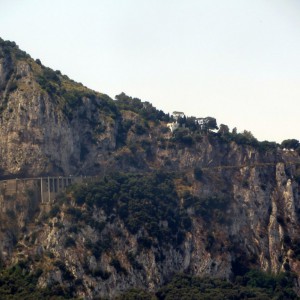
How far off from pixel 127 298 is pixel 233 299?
70.6 ft

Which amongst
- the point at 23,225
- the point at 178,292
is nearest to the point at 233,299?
the point at 178,292

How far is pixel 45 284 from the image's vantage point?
18550cm

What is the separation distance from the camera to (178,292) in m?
197

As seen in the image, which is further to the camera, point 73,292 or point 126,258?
point 126,258

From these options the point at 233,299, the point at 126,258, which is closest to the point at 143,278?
the point at 126,258

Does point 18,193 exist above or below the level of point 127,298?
above

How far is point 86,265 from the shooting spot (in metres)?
193

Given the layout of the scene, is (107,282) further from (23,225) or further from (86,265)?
(23,225)

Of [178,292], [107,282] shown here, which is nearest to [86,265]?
[107,282]

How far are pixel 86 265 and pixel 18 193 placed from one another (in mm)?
19225

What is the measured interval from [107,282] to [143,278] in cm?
887

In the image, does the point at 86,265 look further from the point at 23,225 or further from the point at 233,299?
the point at 233,299

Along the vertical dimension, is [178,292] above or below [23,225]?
below

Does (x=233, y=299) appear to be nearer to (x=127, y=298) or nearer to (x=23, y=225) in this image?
(x=127, y=298)
